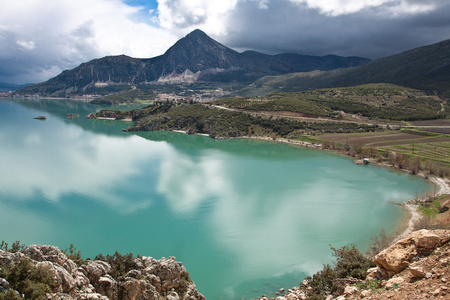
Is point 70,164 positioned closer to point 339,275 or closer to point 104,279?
point 104,279

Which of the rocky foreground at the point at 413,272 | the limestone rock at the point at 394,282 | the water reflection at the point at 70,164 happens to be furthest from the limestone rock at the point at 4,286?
the water reflection at the point at 70,164

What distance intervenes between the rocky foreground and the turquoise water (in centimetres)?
861

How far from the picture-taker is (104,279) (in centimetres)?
1183

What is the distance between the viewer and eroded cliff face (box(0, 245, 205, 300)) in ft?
32.9

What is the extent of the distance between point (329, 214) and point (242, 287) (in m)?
14.0

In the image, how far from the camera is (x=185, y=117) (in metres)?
92.8

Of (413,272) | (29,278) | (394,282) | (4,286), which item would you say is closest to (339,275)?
(394,282)

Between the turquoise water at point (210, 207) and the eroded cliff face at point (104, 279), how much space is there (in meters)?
4.34

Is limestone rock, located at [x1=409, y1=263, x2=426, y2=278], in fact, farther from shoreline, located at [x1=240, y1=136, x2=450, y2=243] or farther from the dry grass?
the dry grass

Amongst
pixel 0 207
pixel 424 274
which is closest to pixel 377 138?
pixel 424 274

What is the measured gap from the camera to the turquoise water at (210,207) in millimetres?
20531

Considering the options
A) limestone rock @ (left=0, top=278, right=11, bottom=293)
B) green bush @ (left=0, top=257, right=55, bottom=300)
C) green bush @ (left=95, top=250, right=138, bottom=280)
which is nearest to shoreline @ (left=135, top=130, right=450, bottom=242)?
green bush @ (left=95, top=250, right=138, bottom=280)

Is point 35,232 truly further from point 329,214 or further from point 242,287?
point 329,214

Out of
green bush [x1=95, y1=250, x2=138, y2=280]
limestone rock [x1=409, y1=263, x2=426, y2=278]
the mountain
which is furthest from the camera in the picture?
the mountain
